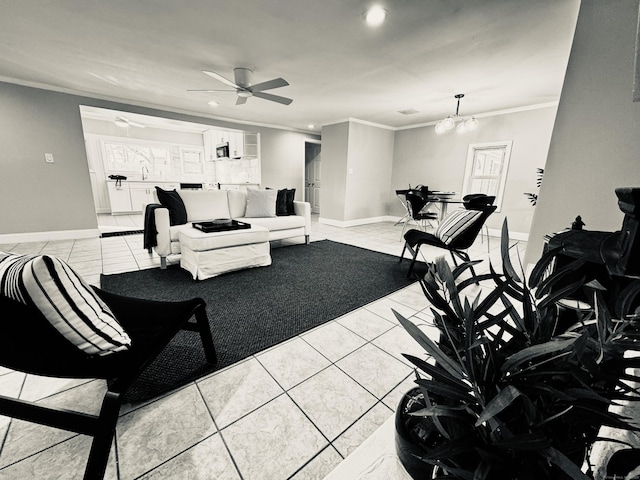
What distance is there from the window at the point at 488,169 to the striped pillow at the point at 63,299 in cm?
600

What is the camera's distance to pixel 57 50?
2787mm

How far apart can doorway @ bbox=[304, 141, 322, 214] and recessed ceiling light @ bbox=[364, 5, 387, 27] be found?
5664mm

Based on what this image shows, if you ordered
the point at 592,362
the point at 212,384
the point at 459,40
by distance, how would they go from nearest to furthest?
the point at 592,362 < the point at 212,384 < the point at 459,40

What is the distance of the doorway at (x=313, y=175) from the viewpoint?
25.8ft

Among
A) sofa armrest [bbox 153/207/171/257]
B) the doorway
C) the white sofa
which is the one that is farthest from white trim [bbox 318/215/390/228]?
sofa armrest [bbox 153/207/171/257]

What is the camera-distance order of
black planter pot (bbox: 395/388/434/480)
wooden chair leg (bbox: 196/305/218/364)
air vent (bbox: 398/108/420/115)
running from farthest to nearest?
air vent (bbox: 398/108/420/115)
wooden chair leg (bbox: 196/305/218/364)
black planter pot (bbox: 395/388/434/480)

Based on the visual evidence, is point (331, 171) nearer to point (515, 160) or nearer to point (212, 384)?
point (515, 160)

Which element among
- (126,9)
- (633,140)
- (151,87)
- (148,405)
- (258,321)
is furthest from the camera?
(151,87)

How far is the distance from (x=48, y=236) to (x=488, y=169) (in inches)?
316

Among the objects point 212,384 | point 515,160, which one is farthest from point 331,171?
point 212,384

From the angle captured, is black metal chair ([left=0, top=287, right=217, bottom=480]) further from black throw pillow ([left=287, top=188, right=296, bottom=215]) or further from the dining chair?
black throw pillow ([left=287, top=188, right=296, bottom=215])

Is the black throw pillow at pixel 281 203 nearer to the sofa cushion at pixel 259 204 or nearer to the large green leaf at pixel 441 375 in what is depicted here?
the sofa cushion at pixel 259 204

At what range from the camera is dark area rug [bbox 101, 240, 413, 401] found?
147 cm

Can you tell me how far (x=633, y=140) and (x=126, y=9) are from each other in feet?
12.6
